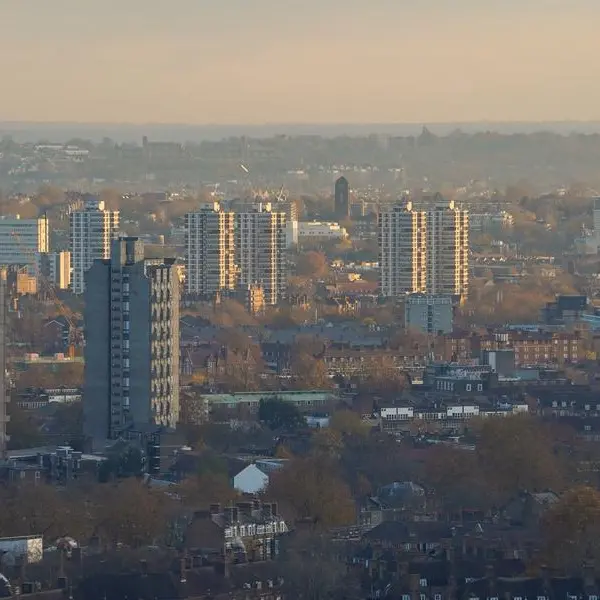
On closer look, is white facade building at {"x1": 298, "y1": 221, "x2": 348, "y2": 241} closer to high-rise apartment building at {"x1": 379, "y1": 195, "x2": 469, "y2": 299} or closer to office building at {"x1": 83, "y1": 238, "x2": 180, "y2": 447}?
high-rise apartment building at {"x1": 379, "y1": 195, "x2": 469, "y2": 299}

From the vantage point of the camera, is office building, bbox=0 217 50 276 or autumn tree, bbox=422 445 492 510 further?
office building, bbox=0 217 50 276

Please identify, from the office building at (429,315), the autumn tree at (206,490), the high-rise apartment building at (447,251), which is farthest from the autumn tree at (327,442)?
the high-rise apartment building at (447,251)

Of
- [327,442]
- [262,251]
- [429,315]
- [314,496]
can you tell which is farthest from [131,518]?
[262,251]

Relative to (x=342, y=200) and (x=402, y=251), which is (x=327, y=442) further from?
(x=342, y=200)

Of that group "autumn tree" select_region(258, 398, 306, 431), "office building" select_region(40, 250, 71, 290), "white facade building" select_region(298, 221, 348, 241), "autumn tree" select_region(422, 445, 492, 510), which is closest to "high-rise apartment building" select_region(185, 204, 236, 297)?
"office building" select_region(40, 250, 71, 290)

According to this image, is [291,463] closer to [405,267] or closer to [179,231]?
[405,267]

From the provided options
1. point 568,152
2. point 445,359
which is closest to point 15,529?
point 445,359
